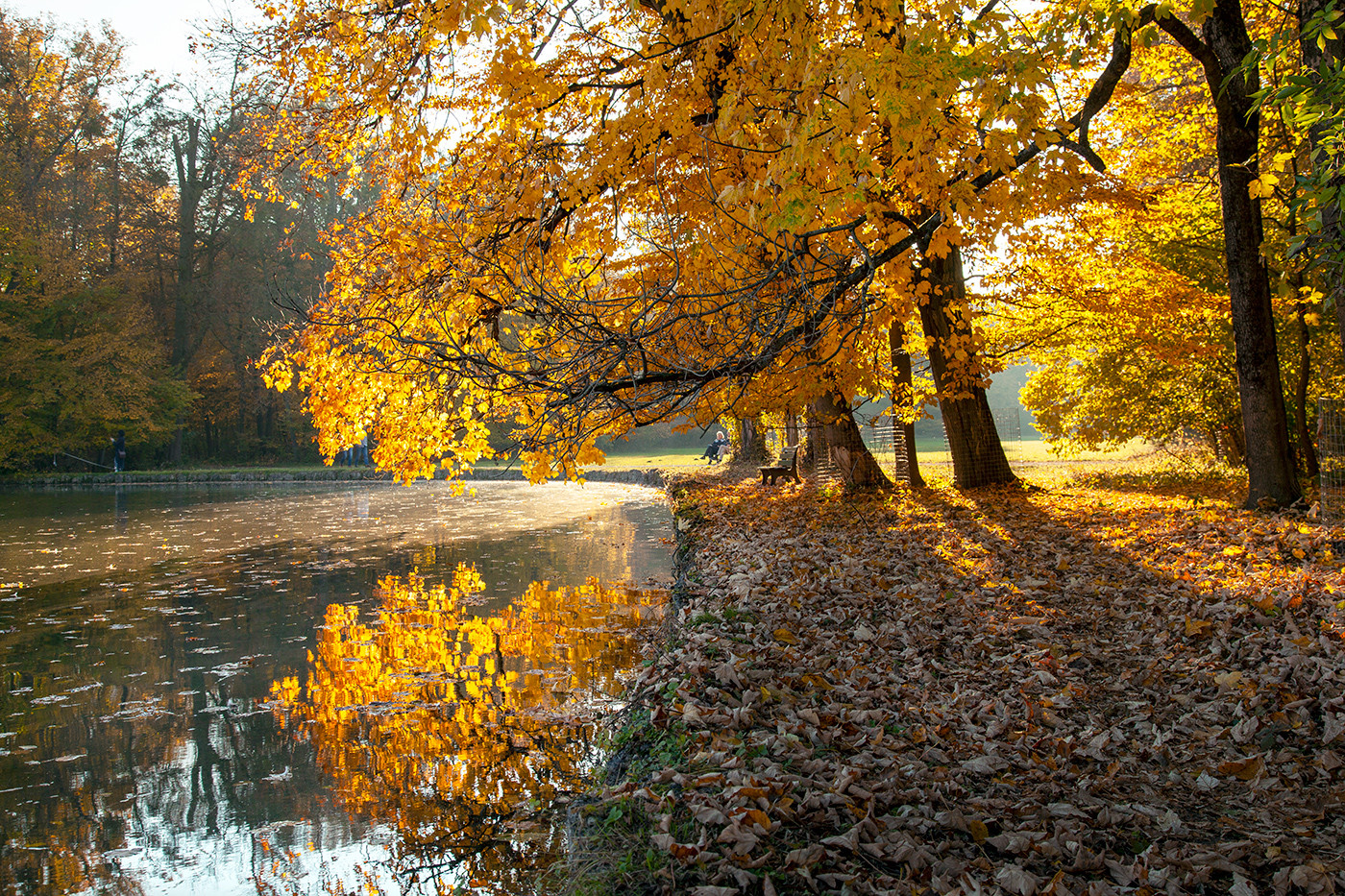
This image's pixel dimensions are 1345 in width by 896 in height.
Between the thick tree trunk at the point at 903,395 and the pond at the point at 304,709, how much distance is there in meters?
4.68

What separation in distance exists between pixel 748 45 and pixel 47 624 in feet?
31.9

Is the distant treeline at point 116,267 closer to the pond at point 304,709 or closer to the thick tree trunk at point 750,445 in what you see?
the thick tree trunk at point 750,445

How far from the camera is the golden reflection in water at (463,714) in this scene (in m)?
4.12

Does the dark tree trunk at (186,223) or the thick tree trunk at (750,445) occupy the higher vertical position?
the dark tree trunk at (186,223)

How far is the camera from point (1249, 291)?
343 inches

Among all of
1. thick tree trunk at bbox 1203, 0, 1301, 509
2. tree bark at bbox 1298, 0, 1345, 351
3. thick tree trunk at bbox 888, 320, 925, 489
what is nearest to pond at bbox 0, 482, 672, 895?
thick tree trunk at bbox 888, 320, 925, 489

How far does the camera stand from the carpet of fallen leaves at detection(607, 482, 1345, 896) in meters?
2.94

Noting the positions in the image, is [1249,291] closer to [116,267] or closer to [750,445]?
[750,445]

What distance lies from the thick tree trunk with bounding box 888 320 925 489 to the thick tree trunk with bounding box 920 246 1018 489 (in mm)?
597

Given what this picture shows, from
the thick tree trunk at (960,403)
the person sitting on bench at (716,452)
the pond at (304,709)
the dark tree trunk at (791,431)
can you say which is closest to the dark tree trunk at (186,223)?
the person sitting on bench at (716,452)

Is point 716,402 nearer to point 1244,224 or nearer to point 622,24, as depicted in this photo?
point 622,24

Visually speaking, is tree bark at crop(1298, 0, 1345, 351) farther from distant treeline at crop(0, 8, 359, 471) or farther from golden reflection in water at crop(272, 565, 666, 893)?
distant treeline at crop(0, 8, 359, 471)

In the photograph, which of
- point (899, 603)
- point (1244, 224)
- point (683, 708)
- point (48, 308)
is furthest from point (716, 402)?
point (48, 308)

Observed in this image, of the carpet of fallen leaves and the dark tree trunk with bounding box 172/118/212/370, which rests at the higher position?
the dark tree trunk with bounding box 172/118/212/370
